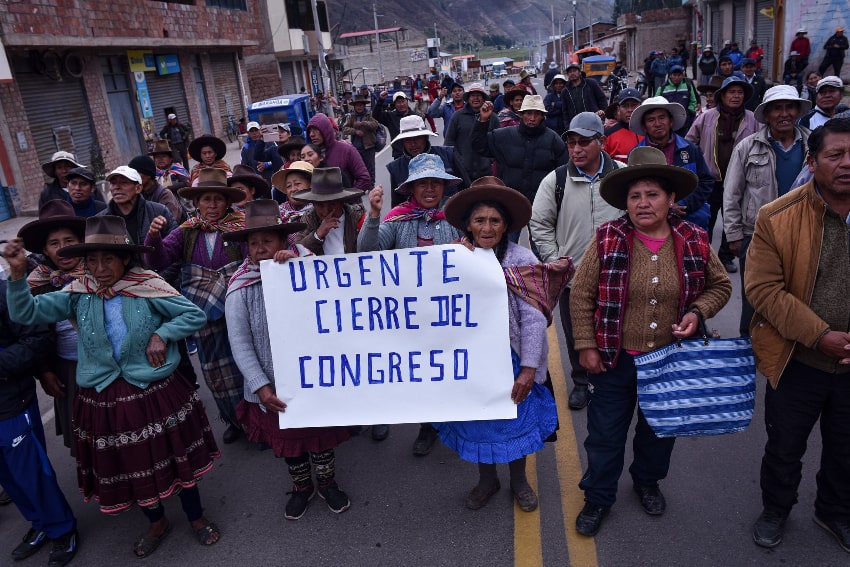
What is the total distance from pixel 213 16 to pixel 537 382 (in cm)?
2803

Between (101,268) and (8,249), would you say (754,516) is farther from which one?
(8,249)

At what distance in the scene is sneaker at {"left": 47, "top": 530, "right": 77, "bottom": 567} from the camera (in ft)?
11.4

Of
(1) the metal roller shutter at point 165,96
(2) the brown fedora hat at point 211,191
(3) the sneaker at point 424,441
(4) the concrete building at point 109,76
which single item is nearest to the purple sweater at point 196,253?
(2) the brown fedora hat at point 211,191

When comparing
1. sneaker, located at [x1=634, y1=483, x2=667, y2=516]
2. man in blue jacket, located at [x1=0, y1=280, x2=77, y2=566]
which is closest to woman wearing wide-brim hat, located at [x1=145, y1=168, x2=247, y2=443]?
man in blue jacket, located at [x1=0, y1=280, x2=77, y2=566]

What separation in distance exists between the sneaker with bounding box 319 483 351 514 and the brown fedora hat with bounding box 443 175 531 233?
171cm

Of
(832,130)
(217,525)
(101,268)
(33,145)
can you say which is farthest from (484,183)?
(33,145)

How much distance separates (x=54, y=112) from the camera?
1789 cm

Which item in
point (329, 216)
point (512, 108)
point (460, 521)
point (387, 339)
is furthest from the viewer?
point (512, 108)

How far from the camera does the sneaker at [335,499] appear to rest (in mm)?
3695

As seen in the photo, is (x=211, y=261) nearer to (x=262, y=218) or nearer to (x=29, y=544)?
(x=262, y=218)

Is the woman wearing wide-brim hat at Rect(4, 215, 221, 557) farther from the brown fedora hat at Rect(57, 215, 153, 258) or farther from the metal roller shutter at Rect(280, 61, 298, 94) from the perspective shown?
the metal roller shutter at Rect(280, 61, 298, 94)

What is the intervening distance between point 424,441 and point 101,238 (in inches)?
92.3

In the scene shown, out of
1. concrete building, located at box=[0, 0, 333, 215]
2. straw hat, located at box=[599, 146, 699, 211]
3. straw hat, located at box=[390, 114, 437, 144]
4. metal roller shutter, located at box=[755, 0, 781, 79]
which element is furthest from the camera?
metal roller shutter, located at box=[755, 0, 781, 79]

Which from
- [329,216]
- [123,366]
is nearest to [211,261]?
[329,216]
